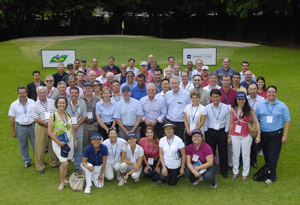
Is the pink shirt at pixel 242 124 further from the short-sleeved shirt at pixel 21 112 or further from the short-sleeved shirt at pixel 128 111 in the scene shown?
the short-sleeved shirt at pixel 21 112

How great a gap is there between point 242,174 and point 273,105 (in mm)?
1568

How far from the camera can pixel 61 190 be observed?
6246 mm

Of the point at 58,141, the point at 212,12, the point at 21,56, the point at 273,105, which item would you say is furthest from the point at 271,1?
the point at 58,141

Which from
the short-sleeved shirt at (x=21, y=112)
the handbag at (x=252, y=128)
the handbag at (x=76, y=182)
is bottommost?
the handbag at (x=76, y=182)

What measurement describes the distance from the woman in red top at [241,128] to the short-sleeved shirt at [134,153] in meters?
1.87

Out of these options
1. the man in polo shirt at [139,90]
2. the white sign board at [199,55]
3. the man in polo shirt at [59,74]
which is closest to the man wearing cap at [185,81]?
the man in polo shirt at [139,90]

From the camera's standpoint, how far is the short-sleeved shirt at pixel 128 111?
7.11m

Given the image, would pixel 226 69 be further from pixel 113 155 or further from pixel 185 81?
pixel 113 155

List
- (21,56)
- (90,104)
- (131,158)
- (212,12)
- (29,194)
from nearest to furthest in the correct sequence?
(29,194) → (131,158) → (90,104) → (21,56) → (212,12)

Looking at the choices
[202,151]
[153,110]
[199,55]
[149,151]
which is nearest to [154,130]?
[149,151]

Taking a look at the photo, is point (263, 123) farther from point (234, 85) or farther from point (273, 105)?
point (234, 85)

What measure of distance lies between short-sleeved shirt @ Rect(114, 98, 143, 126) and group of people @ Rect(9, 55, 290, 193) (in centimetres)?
2

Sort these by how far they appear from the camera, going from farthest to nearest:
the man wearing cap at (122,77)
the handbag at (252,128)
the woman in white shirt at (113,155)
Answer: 1. the man wearing cap at (122,77)
2. the woman in white shirt at (113,155)
3. the handbag at (252,128)

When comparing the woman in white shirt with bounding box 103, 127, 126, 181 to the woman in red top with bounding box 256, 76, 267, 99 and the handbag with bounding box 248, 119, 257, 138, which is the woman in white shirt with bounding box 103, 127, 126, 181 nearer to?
the handbag with bounding box 248, 119, 257, 138
